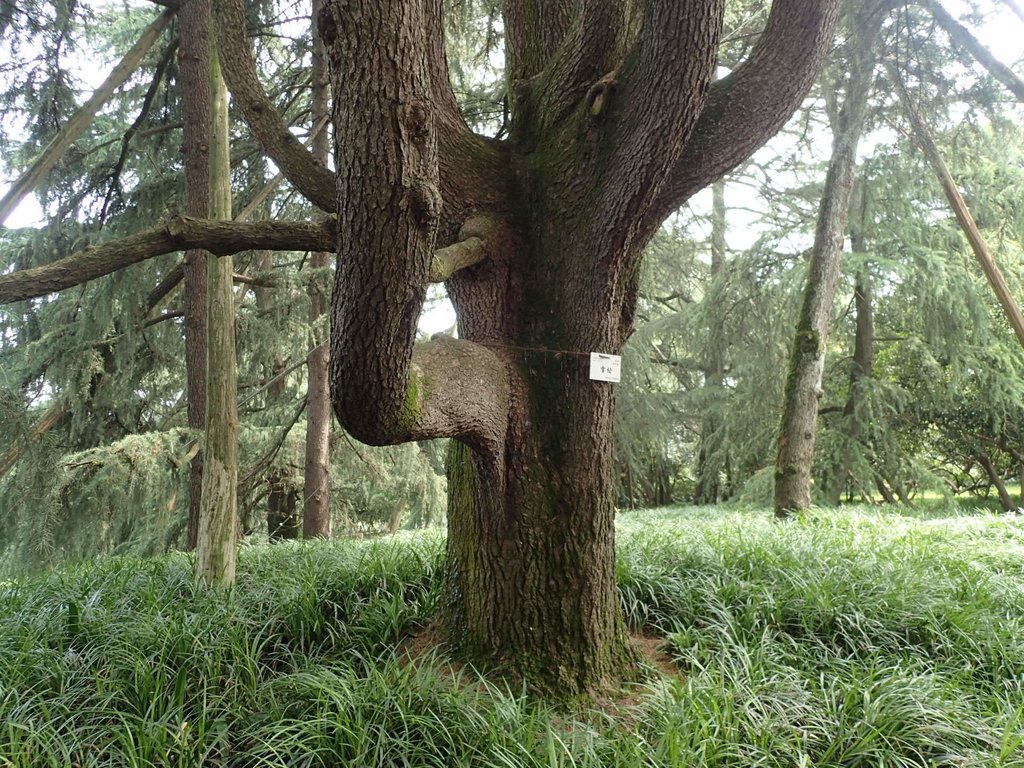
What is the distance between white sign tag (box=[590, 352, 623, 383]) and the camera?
246 centimetres

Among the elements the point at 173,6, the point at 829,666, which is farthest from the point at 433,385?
the point at 173,6

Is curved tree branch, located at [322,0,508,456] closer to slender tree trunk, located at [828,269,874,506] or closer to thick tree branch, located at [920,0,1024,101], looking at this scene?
thick tree branch, located at [920,0,1024,101]

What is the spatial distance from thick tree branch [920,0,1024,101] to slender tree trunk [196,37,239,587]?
5.32 m

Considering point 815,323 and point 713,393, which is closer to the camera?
point 815,323

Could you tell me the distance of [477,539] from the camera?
2539 millimetres

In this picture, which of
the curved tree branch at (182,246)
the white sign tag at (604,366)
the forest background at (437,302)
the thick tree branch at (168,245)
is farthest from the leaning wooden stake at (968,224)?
the thick tree branch at (168,245)

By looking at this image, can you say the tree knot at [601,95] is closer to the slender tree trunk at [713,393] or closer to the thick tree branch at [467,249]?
the thick tree branch at [467,249]

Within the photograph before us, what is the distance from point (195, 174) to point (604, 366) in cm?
379

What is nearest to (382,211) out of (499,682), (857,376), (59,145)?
(499,682)

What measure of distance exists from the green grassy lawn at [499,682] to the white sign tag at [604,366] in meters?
1.13

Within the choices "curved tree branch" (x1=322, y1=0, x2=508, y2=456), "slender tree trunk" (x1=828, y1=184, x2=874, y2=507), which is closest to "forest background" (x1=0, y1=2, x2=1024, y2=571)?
"slender tree trunk" (x1=828, y1=184, x2=874, y2=507)

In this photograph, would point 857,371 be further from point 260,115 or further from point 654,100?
point 260,115

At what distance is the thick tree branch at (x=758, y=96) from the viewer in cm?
224

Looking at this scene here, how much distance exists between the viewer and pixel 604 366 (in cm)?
247
